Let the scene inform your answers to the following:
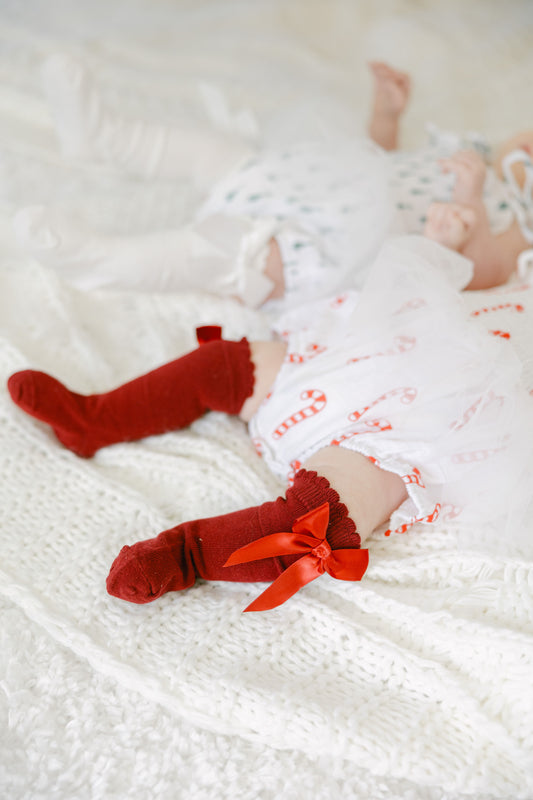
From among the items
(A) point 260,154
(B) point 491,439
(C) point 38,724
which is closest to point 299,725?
(C) point 38,724

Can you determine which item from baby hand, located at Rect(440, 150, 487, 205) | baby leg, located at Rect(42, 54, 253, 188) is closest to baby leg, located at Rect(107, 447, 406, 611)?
baby hand, located at Rect(440, 150, 487, 205)

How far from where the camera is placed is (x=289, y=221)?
48.5 inches

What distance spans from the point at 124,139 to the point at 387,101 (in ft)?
1.87

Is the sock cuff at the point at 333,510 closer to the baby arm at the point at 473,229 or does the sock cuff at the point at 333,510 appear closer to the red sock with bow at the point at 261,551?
the red sock with bow at the point at 261,551

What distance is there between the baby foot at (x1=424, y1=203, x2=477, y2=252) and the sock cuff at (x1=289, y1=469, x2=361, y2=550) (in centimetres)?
53

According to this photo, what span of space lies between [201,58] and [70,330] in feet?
3.20

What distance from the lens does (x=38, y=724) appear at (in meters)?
0.68

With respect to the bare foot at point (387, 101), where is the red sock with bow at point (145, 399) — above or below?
below

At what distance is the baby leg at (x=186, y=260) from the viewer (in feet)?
3.86

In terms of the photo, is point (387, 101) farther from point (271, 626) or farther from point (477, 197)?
point (271, 626)

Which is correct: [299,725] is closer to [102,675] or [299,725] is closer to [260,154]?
[102,675]

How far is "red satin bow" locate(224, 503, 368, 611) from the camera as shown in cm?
76

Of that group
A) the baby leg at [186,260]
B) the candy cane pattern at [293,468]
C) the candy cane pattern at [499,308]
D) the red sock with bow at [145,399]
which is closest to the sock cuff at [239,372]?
the red sock with bow at [145,399]

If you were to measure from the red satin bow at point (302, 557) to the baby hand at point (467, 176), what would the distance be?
0.72m
